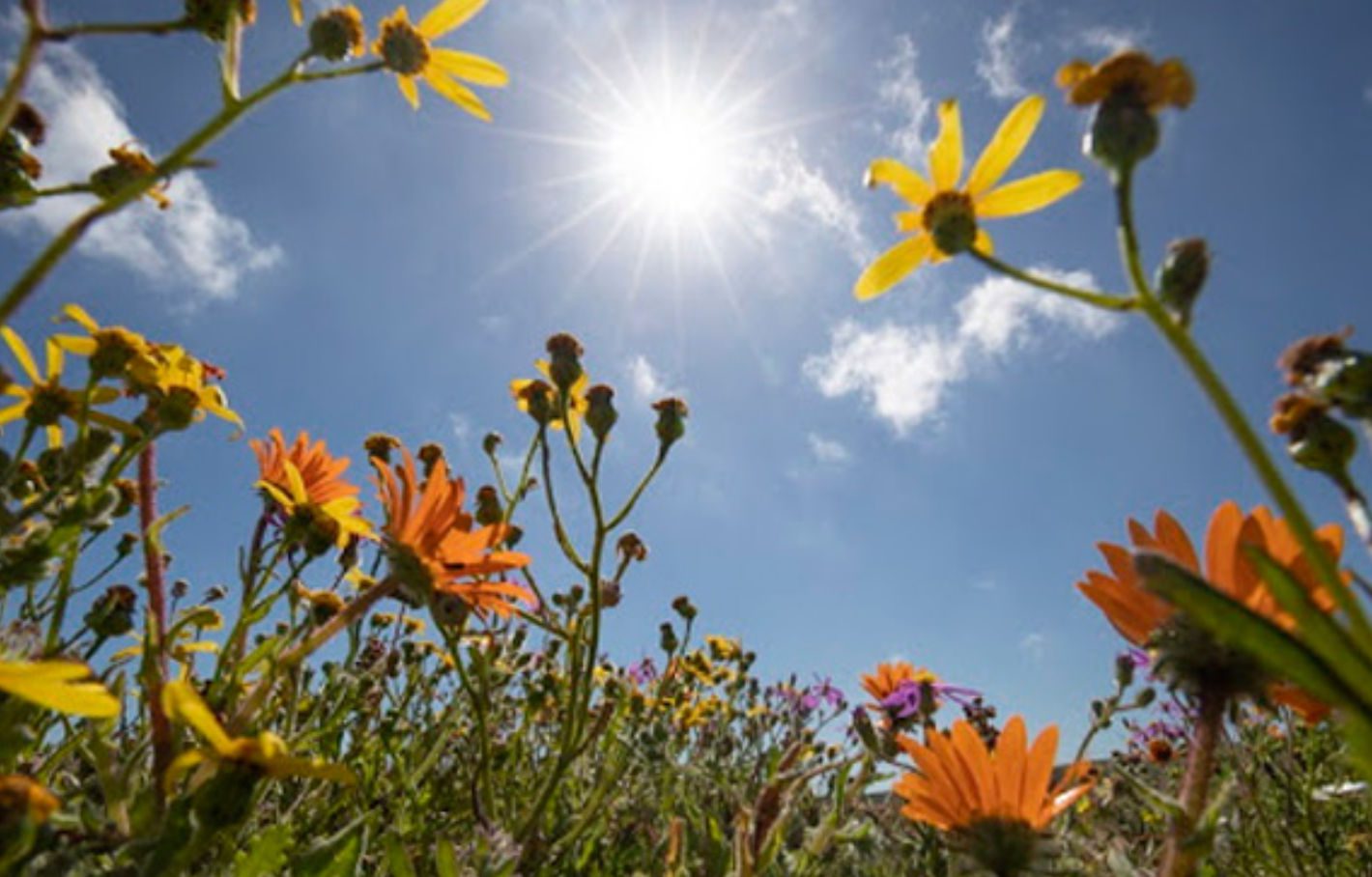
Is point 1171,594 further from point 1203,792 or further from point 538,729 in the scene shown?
point 538,729

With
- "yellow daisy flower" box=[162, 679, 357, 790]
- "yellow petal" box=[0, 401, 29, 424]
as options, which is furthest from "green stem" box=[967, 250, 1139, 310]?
"yellow petal" box=[0, 401, 29, 424]

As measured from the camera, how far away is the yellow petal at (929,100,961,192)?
1.00 metres

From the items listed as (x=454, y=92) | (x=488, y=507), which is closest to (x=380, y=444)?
(x=488, y=507)

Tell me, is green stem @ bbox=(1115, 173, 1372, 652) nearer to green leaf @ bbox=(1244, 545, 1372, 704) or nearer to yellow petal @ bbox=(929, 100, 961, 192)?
green leaf @ bbox=(1244, 545, 1372, 704)

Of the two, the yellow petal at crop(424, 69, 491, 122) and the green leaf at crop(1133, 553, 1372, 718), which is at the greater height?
the yellow petal at crop(424, 69, 491, 122)

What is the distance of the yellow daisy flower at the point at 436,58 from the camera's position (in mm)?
1400

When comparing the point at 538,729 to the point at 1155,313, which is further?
the point at 538,729

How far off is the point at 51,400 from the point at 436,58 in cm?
86

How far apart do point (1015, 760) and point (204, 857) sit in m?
1.82

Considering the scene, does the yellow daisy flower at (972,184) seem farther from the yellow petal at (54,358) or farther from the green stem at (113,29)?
the yellow petal at (54,358)

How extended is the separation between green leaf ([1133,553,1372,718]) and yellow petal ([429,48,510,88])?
4.24ft

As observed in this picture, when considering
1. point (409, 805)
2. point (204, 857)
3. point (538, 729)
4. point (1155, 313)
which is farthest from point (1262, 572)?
point (538, 729)

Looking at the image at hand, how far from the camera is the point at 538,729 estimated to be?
436cm

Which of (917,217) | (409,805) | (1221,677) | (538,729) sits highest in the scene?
(538,729)
